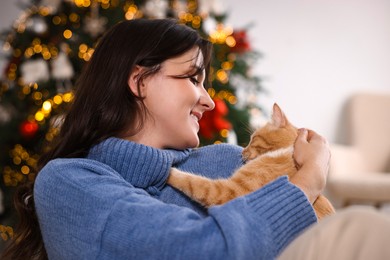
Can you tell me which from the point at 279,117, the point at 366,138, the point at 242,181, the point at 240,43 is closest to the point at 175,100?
the point at 242,181

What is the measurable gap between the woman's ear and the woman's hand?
45 centimetres

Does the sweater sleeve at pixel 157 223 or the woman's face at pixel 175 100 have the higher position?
the woman's face at pixel 175 100

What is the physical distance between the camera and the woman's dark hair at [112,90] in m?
1.30

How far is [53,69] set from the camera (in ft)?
8.61

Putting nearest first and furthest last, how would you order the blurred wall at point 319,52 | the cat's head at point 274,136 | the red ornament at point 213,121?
the cat's head at point 274,136
the red ornament at point 213,121
the blurred wall at point 319,52

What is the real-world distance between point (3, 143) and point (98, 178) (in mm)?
1889

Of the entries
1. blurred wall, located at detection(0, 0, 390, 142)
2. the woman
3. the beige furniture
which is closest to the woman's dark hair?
the woman

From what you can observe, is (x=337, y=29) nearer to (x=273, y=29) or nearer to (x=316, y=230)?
(x=273, y=29)

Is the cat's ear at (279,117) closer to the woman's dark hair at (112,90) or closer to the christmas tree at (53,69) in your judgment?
the woman's dark hair at (112,90)

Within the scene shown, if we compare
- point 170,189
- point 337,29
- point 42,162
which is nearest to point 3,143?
point 42,162

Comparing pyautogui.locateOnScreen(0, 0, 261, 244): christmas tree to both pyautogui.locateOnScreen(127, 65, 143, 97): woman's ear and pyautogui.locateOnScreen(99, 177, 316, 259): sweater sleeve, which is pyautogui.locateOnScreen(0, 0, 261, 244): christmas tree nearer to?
pyautogui.locateOnScreen(127, 65, 143, 97): woman's ear

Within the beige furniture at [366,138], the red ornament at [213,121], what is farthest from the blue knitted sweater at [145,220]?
the beige furniture at [366,138]

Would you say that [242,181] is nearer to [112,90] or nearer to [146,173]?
[146,173]

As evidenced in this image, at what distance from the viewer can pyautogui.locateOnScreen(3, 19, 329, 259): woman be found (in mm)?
880
